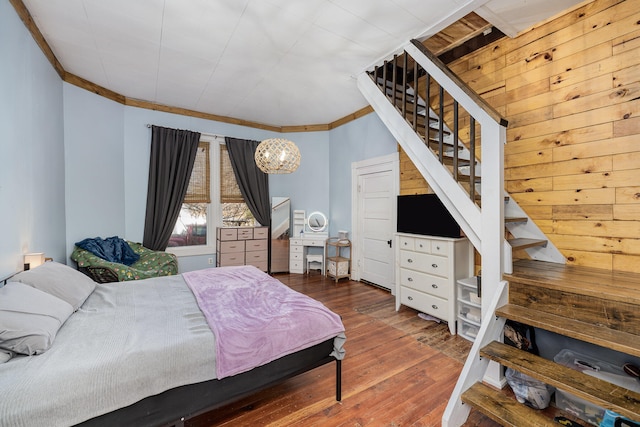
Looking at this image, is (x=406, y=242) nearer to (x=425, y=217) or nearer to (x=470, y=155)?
(x=425, y=217)

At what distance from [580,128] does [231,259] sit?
468 centimetres

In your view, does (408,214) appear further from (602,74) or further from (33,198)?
(33,198)

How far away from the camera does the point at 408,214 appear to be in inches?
132

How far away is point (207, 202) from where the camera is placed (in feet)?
15.9

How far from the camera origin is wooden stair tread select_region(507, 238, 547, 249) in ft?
6.94

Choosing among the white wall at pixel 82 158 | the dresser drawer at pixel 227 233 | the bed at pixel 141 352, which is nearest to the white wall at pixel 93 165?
the white wall at pixel 82 158

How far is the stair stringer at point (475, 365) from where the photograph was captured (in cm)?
159

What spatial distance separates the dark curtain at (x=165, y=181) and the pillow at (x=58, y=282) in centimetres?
221

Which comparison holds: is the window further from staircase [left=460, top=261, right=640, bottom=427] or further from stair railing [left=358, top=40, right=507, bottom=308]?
staircase [left=460, top=261, right=640, bottom=427]

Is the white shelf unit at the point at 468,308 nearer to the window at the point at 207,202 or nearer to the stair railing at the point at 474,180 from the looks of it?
the stair railing at the point at 474,180

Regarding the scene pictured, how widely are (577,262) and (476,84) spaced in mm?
1969

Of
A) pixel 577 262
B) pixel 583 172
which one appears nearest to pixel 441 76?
pixel 583 172

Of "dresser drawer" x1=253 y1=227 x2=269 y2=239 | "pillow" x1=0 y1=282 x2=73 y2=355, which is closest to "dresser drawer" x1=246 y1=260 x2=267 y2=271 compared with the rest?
"dresser drawer" x1=253 y1=227 x2=269 y2=239

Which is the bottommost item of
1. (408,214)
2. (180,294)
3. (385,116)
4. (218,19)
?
(180,294)
